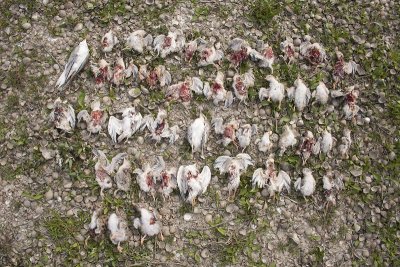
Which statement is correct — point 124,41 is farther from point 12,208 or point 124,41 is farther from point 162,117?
point 12,208

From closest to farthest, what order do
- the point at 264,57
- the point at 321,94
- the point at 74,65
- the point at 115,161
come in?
the point at 115,161 < the point at 74,65 < the point at 321,94 < the point at 264,57

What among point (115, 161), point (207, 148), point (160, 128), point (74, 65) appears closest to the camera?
point (115, 161)

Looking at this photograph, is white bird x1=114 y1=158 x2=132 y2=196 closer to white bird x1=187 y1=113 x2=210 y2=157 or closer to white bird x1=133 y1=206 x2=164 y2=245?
white bird x1=133 y1=206 x2=164 y2=245

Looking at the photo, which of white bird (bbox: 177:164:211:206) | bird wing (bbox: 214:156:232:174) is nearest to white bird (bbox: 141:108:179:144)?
white bird (bbox: 177:164:211:206)

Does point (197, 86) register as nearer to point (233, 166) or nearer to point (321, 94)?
point (233, 166)

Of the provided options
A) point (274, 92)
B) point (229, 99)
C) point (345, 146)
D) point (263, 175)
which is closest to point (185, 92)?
point (229, 99)
